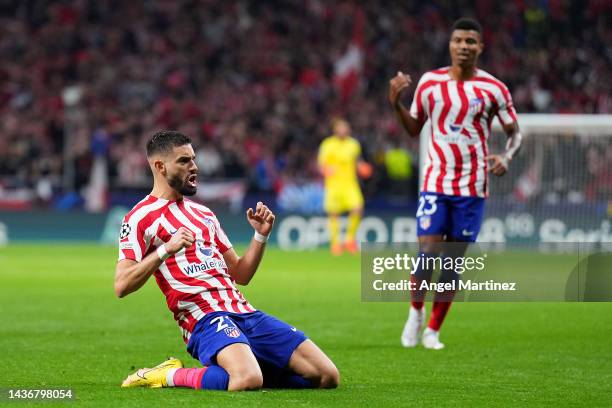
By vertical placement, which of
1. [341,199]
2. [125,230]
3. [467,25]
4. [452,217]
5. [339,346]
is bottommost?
[339,346]

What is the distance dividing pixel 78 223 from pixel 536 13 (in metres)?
11.0

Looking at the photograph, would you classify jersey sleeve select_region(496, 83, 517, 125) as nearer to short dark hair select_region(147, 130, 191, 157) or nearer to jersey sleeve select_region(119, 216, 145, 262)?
short dark hair select_region(147, 130, 191, 157)

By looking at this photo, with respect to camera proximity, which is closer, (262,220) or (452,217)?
(262,220)

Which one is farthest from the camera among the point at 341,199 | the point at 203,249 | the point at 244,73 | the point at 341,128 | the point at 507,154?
the point at 244,73

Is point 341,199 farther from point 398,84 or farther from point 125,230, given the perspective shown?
point 125,230

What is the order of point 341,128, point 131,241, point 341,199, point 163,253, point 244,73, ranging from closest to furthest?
point 163,253, point 131,241, point 341,128, point 341,199, point 244,73

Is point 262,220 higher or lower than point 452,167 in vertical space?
lower

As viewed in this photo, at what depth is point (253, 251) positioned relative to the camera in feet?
23.0

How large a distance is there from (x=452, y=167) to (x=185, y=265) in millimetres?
3061

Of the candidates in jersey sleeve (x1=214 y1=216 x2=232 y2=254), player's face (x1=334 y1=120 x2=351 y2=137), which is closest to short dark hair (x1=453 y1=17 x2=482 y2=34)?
jersey sleeve (x1=214 y1=216 x2=232 y2=254)

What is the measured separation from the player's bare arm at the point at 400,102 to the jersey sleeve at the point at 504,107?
62 cm

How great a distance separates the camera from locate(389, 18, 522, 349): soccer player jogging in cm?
916

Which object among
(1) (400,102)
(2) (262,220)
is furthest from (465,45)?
(2) (262,220)

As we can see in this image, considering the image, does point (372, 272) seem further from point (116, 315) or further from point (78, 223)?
point (78, 223)
